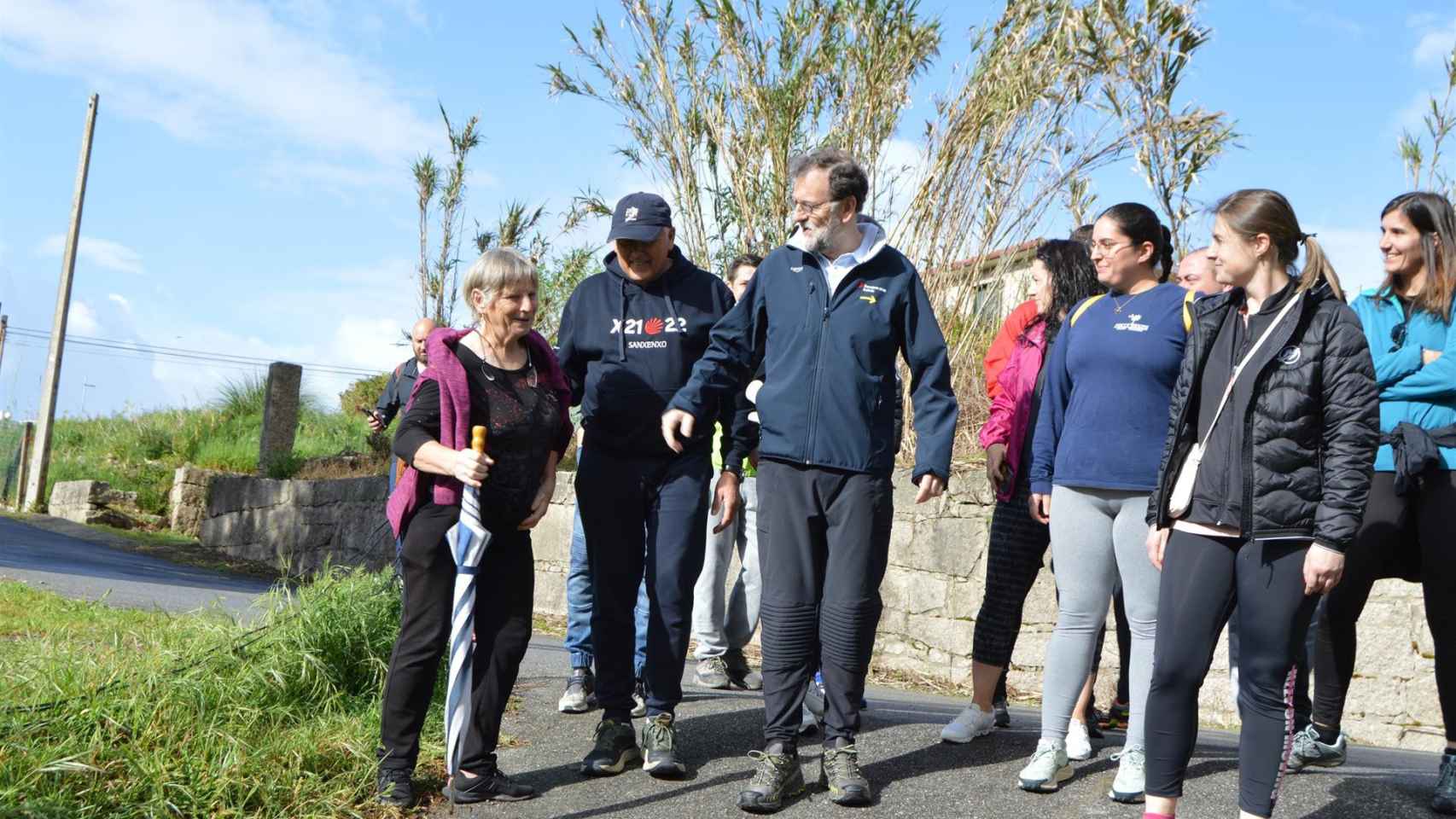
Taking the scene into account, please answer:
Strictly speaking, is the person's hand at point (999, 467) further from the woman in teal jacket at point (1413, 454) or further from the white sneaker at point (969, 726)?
the woman in teal jacket at point (1413, 454)

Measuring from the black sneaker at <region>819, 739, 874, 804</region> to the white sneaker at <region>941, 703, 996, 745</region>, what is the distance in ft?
2.45

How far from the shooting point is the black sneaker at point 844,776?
13.7ft

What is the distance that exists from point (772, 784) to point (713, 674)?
2337mm

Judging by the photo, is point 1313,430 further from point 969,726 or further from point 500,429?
point 500,429

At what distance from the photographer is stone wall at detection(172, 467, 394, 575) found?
15.1m

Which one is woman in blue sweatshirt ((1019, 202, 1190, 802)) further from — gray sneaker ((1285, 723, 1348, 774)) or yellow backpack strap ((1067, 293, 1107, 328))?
gray sneaker ((1285, 723, 1348, 774))

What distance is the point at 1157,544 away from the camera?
384cm

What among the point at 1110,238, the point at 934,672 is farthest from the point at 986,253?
the point at 1110,238

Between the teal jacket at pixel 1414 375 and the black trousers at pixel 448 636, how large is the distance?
2.87 meters

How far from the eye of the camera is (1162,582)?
3756 millimetres

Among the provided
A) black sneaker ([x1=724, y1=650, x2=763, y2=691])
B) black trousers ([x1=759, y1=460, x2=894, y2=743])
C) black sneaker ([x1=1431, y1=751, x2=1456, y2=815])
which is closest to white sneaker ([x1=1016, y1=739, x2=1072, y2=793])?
black trousers ([x1=759, y1=460, x2=894, y2=743])

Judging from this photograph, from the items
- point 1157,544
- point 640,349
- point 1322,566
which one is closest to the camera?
point 1322,566

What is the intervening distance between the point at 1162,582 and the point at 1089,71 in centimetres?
699

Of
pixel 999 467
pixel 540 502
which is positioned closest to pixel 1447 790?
pixel 999 467
